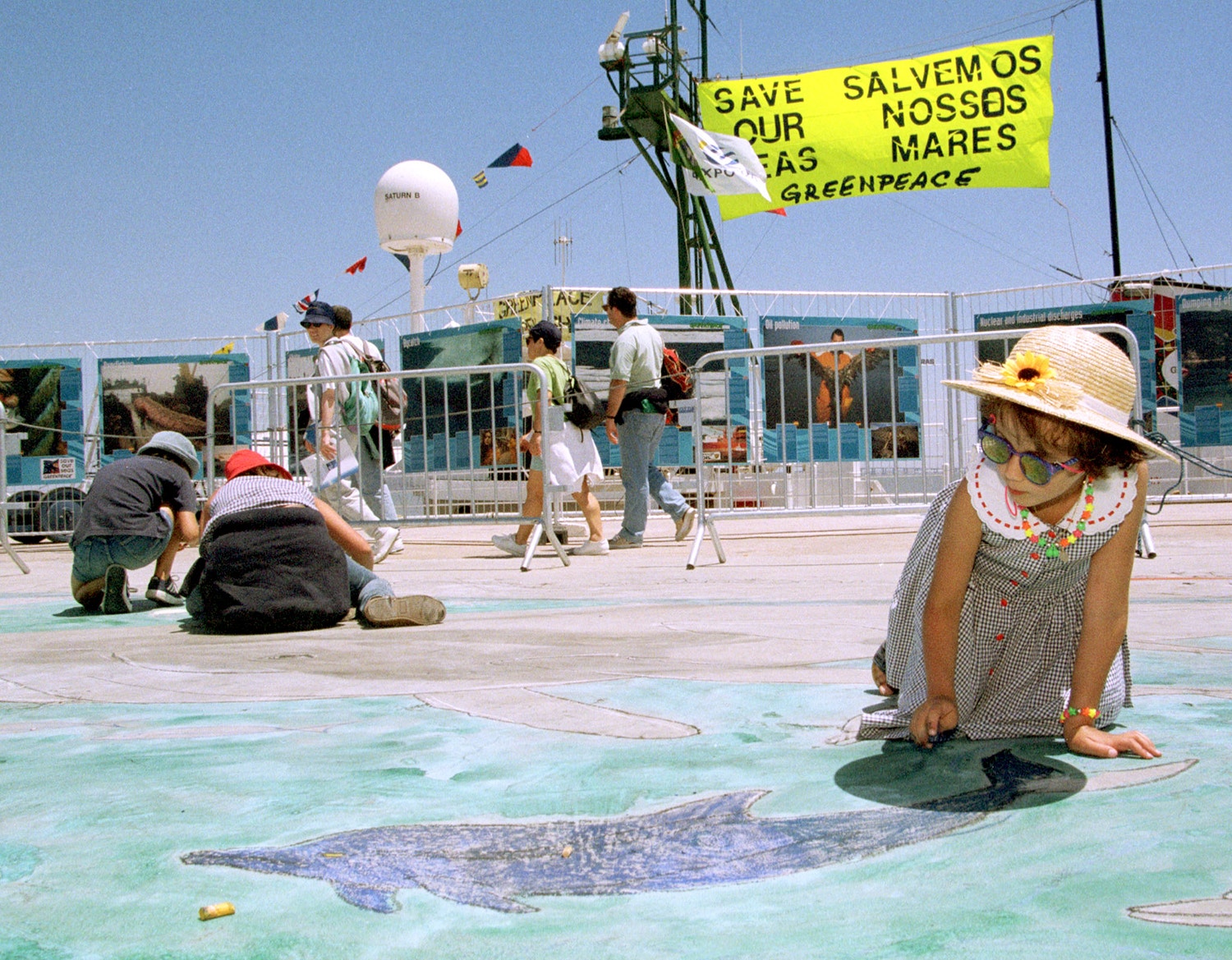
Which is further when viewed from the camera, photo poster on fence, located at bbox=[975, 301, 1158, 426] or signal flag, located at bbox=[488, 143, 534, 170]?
signal flag, located at bbox=[488, 143, 534, 170]

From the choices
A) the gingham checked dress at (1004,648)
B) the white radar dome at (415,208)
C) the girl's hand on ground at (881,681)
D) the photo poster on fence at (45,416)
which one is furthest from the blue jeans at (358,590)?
the white radar dome at (415,208)

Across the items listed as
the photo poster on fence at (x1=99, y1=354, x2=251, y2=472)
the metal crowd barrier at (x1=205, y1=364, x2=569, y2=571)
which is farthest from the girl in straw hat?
the photo poster on fence at (x1=99, y1=354, x2=251, y2=472)

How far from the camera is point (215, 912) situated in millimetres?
1645

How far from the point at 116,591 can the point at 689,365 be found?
22.4 feet

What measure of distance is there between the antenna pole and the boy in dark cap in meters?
21.2

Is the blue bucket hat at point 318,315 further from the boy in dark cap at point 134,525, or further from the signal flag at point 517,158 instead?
the signal flag at point 517,158

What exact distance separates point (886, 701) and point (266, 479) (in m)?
2.91

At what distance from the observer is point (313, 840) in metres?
1.99

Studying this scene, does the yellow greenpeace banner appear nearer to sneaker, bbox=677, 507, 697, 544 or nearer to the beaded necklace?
sneaker, bbox=677, 507, 697, 544

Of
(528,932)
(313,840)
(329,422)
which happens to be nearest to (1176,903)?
(528,932)

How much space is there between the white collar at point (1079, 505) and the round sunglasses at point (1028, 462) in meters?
0.05

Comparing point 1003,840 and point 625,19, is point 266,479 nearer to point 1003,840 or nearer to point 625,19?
point 1003,840

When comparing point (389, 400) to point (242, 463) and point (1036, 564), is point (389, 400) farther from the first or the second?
point (1036, 564)

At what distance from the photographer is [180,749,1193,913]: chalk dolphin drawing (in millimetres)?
1763
